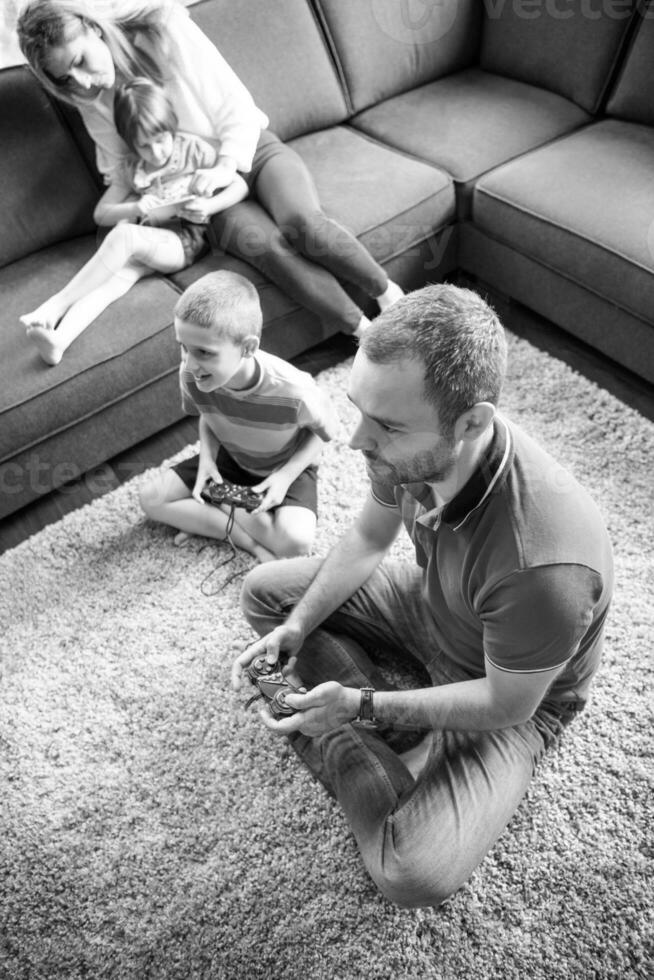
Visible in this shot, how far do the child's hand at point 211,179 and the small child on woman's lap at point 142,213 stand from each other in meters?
0.01

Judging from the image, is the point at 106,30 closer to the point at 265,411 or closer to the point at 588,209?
the point at 265,411

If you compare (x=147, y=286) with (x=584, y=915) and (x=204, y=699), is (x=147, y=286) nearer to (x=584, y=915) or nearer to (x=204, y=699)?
(x=204, y=699)

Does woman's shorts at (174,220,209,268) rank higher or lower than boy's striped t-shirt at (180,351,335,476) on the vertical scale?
higher

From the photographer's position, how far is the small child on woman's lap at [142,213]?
70.9 inches

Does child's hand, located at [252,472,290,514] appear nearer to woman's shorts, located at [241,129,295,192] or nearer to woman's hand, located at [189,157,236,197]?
woman's hand, located at [189,157,236,197]

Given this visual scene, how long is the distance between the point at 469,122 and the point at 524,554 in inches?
73.7

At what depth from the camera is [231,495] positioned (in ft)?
5.23

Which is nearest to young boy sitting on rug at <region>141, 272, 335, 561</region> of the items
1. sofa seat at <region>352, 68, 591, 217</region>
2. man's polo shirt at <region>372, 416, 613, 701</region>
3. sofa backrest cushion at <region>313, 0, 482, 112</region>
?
man's polo shirt at <region>372, 416, 613, 701</region>

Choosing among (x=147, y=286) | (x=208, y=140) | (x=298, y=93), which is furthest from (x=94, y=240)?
(x=298, y=93)

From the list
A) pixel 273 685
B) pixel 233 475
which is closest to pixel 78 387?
pixel 233 475

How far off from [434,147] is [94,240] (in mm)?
1110

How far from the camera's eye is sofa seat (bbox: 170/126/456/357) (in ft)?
6.47

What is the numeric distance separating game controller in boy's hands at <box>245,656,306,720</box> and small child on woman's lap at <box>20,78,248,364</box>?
3.20 feet

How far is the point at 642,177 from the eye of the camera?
75.0 inches
